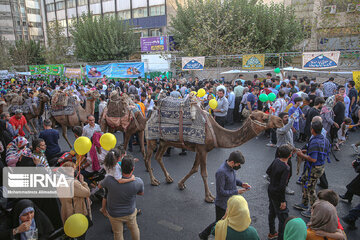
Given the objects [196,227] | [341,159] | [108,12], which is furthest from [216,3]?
[108,12]

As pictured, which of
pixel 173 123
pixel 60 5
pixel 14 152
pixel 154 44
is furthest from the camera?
pixel 60 5

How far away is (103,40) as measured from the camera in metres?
26.8

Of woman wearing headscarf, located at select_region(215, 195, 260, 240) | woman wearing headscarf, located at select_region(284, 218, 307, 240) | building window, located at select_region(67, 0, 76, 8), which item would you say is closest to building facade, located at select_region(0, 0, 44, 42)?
building window, located at select_region(67, 0, 76, 8)

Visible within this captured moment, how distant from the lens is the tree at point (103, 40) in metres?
27.0

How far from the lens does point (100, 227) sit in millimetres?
4301

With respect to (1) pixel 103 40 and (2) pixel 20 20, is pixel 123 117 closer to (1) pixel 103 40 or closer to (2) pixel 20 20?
(1) pixel 103 40

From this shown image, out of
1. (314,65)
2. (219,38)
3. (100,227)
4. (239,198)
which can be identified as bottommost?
(100,227)

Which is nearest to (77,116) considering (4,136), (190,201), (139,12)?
(4,136)

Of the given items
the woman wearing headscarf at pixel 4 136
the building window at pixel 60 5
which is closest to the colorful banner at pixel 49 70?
the woman wearing headscarf at pixel 4 136

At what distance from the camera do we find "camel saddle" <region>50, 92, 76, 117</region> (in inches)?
311

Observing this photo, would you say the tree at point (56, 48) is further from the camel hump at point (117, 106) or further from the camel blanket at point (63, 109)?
the camel hump at point (117, 106)

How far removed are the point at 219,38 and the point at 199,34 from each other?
5.47ft

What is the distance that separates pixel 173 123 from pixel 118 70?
14.3 m

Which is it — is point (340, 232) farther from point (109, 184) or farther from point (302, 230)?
point (109, 184)
